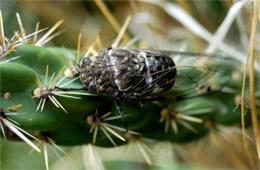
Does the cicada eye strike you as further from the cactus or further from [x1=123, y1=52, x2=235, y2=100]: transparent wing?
[x1=123, y1=52, x2=235, y2=100]: transparent wing

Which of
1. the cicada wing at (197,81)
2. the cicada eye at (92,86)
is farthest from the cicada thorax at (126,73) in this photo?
the cicada wing at (197,81)

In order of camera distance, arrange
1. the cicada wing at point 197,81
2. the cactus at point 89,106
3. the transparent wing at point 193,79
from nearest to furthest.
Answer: the cactus at point 89,106, the transparent wing at point 193,79, the cicada wing at point 197,81

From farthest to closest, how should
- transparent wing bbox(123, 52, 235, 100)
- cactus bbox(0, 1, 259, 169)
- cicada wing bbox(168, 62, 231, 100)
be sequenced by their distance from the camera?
1. cicada wing bbox(168, 62, 231, 100)
2. transparent wing bbox(123, 52, 235, 100)
3. cactus bbox(0, 1, 259, 169)

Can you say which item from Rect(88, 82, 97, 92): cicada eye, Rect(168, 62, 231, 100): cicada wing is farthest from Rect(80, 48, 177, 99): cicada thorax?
Rect(168, 62, 231, 100): cicada wing

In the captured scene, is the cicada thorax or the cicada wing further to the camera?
the cicada wing

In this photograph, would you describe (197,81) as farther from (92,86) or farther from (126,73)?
(92,86)

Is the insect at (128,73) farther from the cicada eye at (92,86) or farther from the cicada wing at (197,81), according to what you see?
the cicada wing at (197,81)

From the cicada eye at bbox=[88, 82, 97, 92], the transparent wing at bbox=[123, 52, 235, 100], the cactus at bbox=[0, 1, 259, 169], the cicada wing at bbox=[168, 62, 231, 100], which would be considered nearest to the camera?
the cactus at bbox=[0, 1, 259, 169]

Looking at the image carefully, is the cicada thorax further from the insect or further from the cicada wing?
the cicada wing

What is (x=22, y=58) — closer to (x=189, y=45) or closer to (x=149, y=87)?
(x=149, y=87)

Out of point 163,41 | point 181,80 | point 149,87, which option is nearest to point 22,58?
point 149,87
